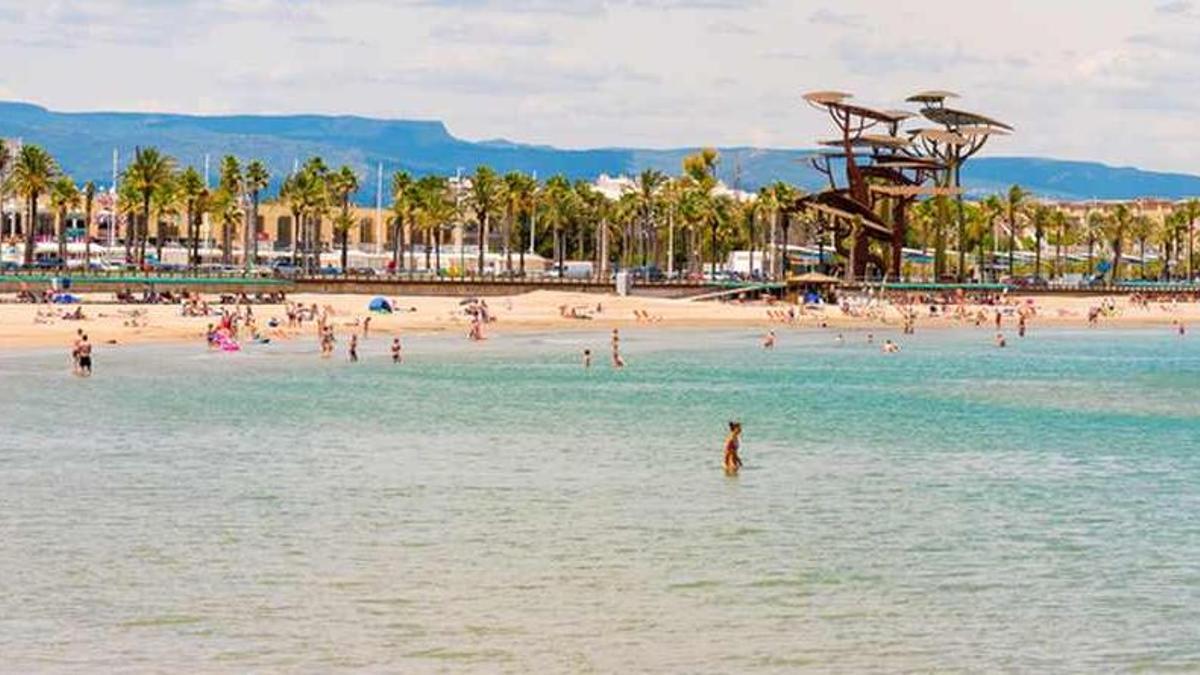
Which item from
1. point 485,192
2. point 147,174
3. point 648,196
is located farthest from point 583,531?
point 648,196

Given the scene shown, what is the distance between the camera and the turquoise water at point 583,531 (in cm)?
2556

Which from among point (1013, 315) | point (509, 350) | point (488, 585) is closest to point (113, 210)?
point (1013, 315)

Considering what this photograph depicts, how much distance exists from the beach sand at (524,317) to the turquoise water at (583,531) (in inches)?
1011

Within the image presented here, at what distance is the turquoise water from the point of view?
25.6 metres

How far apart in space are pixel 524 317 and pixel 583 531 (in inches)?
3340

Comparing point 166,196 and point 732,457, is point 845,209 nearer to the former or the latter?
point 166,196

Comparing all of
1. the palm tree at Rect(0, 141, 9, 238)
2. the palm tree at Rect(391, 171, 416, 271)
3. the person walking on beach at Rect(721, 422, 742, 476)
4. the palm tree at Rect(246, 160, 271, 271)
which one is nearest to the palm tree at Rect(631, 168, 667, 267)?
the palm tree at Rect(391, 171, 416, 271)

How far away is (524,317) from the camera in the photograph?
11931 centimetres

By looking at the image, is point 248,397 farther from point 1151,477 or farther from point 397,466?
point 1151,477

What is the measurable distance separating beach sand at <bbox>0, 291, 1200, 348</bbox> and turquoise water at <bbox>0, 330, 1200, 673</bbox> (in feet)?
84.2

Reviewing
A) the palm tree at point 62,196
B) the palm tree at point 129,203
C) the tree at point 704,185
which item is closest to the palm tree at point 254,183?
the palm tree at point 129,203

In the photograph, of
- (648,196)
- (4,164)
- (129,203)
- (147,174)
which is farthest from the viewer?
(648,196)

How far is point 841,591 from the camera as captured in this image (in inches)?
1155

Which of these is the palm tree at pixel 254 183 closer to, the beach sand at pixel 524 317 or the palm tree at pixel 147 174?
the palm tree at pixel 147 174
